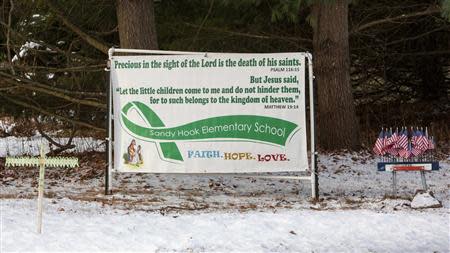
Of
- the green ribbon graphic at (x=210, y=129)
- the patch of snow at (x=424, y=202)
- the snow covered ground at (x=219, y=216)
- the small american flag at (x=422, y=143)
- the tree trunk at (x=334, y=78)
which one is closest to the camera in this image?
the snow covered ground at (x=219, y=216)

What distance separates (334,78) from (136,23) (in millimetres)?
4472

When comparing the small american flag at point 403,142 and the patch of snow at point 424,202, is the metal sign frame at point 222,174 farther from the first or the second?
the patch of snow at point 424,202

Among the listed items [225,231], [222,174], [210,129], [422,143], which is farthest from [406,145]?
[225,231]

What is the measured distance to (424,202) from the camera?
9.23 m

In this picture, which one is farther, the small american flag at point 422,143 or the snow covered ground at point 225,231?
the small american flag at point 422,143

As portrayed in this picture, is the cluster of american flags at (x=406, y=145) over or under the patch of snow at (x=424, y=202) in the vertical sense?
over

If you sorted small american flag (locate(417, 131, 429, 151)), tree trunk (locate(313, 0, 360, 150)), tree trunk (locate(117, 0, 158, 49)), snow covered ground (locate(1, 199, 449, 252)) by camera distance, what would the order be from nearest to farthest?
snow covered ground (locate(1, 199, 449, 252))
small american flag (locate(417, 131, 429, 151))
tree trunk (locate(117, 0, 158, 49))
tree trunk (locate(313, 0, 360, 150))

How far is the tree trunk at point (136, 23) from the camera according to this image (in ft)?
40.7

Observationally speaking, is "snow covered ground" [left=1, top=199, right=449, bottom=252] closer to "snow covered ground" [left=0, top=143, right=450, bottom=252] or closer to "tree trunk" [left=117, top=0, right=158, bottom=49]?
"snow covered ground" [left=0, top=143, right=450, bottom=252]

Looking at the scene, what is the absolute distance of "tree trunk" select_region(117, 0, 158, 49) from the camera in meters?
12.4

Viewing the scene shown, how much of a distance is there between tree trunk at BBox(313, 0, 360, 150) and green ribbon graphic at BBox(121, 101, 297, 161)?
4722mm

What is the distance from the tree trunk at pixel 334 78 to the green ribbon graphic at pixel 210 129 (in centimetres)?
472

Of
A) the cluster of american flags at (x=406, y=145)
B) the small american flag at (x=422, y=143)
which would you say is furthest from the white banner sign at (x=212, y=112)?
the small american flag at (x=422, y=143)

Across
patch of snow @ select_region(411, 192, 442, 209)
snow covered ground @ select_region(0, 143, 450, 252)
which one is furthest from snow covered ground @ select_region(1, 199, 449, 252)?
patch of snow @ select_region(411, 192, 442, 209)
